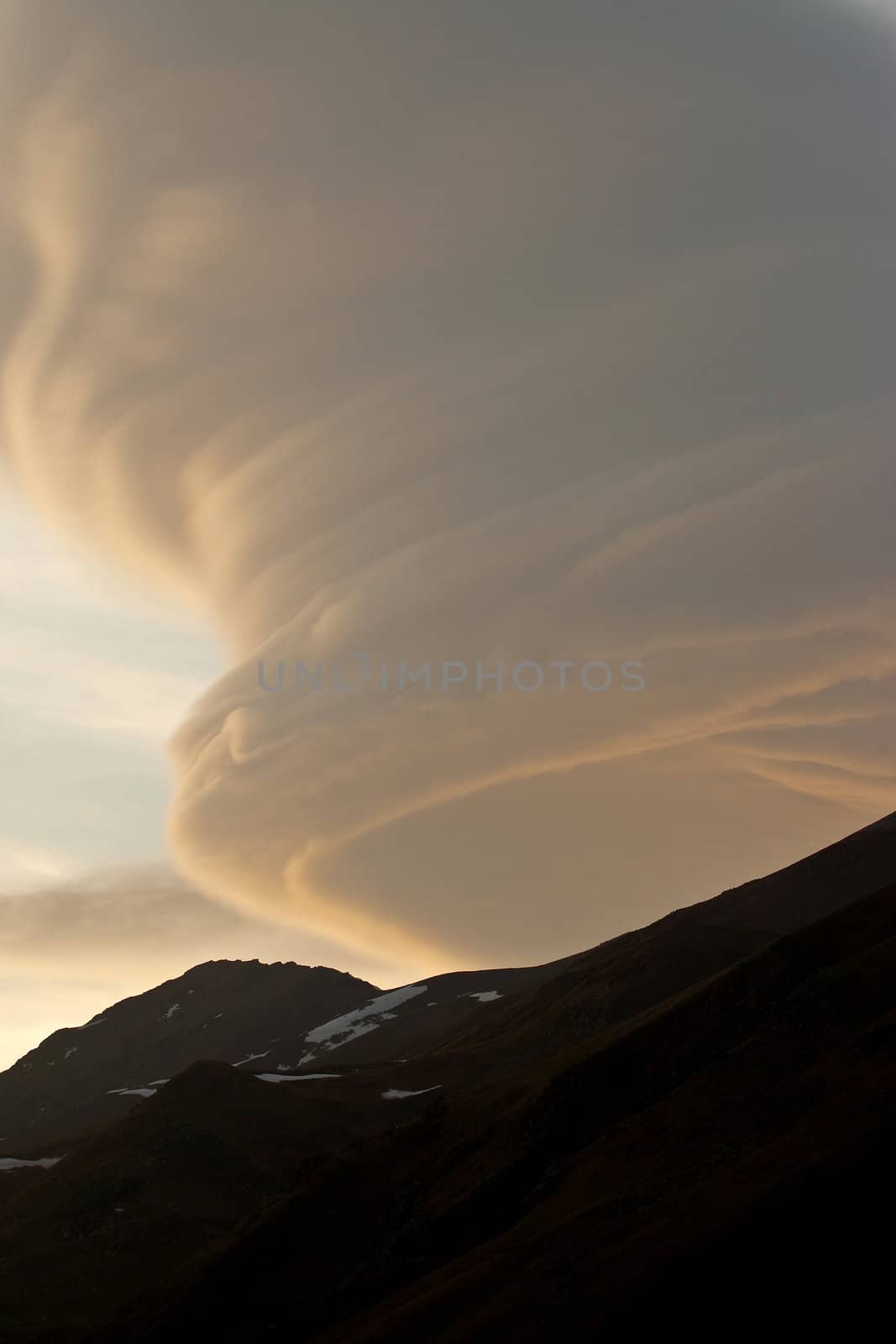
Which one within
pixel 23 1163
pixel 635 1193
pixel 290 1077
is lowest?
pixel 635 1193

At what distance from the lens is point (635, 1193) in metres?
45.0

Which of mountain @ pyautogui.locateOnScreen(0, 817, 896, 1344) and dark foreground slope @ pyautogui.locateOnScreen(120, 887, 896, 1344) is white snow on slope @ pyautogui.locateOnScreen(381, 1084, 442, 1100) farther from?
dark foreground slope @ pyautogui.locateOnScreen(120, 887, 896, 1344)

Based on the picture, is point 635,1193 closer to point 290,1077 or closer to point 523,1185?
point 523,1185

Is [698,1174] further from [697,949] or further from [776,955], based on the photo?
[697,949]

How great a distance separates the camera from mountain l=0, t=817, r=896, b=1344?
1503 inches

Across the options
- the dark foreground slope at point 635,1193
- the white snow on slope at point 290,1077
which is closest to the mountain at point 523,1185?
the dark foreground slope at point 635,1193

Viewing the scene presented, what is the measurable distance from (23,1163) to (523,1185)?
61.7 m

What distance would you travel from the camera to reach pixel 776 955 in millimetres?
65125

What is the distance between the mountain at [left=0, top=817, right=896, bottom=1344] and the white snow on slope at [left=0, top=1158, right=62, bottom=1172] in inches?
69.3

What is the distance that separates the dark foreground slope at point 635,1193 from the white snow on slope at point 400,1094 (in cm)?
2439

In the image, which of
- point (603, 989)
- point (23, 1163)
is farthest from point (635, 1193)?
point (23, 1163)

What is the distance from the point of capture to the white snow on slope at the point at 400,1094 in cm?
9456

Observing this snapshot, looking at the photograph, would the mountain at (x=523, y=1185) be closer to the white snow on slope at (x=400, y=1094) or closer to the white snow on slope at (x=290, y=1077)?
the white snow on slope at (x=400, y=1094)

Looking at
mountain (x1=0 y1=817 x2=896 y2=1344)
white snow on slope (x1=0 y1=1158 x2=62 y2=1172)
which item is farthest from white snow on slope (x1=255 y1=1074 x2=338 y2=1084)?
white snow on slope (x1=0 y1=1158 x2=62 y2=1172)
